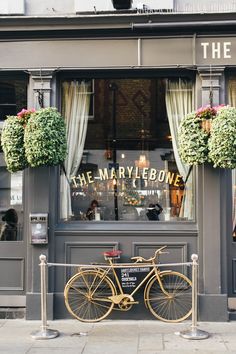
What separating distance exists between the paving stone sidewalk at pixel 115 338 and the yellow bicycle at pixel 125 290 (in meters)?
0.21

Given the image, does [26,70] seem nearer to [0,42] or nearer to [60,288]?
[0,42]

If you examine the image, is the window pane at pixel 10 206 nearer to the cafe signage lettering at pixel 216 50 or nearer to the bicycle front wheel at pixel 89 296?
the bicycle front wheel at pixel 89 296

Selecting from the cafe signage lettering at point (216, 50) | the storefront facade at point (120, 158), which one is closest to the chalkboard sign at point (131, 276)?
the storefront facade at point (120, 158)

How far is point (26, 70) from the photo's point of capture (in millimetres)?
8875

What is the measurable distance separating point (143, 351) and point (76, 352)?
89 cm

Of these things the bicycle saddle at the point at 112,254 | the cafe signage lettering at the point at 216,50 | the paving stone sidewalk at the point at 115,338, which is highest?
the cafe signage lettering at the point at 216,50

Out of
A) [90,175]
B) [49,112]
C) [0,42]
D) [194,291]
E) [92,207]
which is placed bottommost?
[194,291]

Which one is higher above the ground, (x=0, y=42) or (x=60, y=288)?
(x=0, y=42)

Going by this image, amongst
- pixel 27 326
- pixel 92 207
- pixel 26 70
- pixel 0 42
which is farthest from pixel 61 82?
pixel 27 326

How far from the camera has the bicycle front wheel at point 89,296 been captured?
844 cm

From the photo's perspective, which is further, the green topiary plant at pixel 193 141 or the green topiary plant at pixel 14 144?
the green topiary plant at pixel 14 144

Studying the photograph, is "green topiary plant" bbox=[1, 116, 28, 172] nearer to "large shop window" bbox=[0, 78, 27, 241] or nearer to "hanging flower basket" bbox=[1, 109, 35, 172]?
"hanging flower basket" bbox=[1, 109, 35, 172]

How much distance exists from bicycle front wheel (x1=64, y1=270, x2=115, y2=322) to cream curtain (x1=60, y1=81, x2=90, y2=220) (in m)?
1.43

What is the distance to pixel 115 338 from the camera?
762 cm
